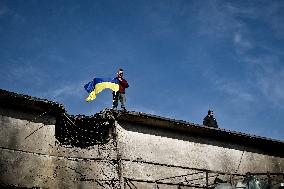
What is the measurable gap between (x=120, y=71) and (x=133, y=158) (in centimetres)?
430

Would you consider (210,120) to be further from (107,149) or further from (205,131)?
(107,149)

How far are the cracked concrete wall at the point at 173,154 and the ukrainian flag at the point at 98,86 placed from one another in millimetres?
1939

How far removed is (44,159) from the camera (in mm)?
14125

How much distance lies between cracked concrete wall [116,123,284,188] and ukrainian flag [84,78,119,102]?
1.94 m

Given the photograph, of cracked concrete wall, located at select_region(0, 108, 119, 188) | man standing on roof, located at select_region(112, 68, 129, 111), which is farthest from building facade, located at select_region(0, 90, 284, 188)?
man standing on roof, located at select_region(112, 68, 129, 111)

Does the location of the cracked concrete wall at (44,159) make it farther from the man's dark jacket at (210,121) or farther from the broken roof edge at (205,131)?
the man's dark jacket at (210,121)

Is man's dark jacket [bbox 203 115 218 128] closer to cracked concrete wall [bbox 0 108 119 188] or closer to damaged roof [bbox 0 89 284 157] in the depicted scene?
damaged roof [bbox 0 89 284 157]

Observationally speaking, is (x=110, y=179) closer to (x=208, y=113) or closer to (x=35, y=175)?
(x=35, y=175)

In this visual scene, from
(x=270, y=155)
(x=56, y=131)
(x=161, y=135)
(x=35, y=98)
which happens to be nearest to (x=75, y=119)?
(x=56, y=131)

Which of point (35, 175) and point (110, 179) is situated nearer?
point (35, 175)

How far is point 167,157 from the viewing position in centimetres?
1612

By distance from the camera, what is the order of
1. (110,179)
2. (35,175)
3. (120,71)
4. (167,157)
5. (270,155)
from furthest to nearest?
(270,155), (120,71), (167,157), (110,179), (35,175)

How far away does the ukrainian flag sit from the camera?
16.6 meters

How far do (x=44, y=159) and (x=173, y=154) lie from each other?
18.4ft
